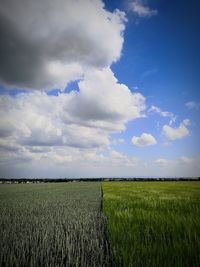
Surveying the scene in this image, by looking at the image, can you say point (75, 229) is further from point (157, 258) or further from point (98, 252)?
point (157, 258)

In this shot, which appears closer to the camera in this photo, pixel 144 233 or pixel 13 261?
pixel 13 261

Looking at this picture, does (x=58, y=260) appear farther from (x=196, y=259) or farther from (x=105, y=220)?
(x=105, y=220)

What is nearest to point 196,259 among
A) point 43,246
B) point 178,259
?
point 178,259

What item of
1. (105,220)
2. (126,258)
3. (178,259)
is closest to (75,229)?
(105,220)

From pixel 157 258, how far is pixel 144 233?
141 cm

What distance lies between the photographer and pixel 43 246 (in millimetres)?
3678

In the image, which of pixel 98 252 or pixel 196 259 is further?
pixel 98 252

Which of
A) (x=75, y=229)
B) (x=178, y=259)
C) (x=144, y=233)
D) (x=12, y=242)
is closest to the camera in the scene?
(x=178, y=259)

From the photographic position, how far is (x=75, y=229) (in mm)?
4875

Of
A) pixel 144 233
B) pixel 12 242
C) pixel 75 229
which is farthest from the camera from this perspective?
pixel 75 229

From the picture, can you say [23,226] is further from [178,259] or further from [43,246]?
[178,259]

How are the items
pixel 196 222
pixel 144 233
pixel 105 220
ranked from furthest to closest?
pixel 105 220, pixel 196 222, pixel 144 233

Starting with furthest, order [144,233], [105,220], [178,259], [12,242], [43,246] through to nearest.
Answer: [105,220], [144,233], [12,242], [43,246], [178,259]

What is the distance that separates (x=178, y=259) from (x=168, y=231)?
1596 mm
